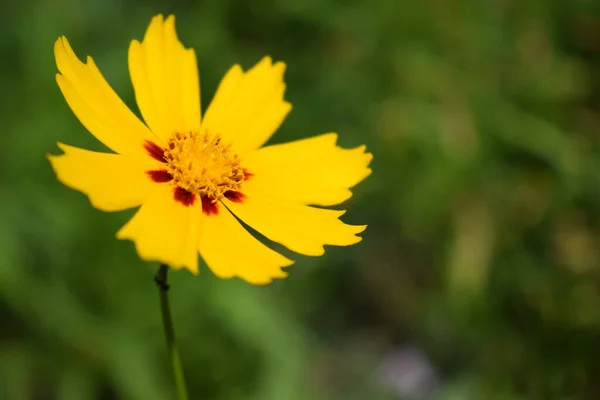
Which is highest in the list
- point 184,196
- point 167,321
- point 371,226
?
point 371,226

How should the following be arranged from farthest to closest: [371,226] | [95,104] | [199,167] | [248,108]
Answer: [371,226]
[248,108]
[199,167]
[95,104]

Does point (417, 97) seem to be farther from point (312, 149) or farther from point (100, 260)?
point (312, 149)

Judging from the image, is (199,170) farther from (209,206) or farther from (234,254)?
(234,254)

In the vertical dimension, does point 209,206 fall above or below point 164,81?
below

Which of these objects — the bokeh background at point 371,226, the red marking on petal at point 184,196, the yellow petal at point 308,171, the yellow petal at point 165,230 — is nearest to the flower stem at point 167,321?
the yellow petal at point 165,230

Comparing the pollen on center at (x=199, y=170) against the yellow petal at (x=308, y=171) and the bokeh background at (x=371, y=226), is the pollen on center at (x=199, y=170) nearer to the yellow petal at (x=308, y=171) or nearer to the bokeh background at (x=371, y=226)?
the yellow petal at (x=308, y=171)

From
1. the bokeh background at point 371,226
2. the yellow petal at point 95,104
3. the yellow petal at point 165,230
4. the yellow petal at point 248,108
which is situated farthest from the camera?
the bokeh background at point 371,226

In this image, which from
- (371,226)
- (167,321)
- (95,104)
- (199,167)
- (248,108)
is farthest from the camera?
(371,226)

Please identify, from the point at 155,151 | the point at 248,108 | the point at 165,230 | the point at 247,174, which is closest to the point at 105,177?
the point at 165,230
